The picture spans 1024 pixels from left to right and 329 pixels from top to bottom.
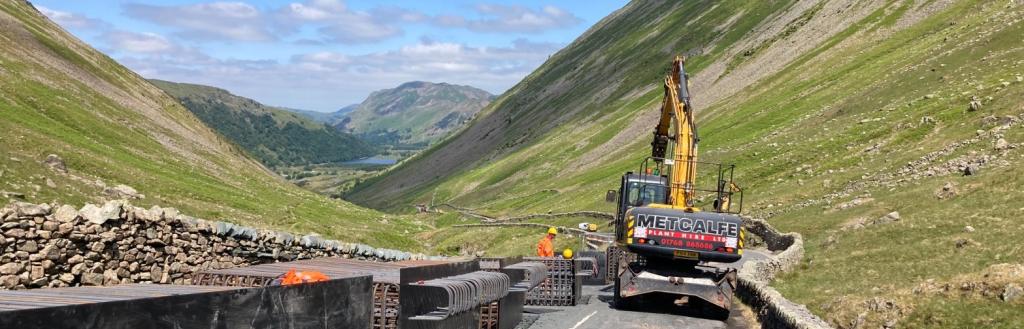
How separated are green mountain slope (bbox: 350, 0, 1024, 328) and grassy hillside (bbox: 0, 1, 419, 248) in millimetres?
23444

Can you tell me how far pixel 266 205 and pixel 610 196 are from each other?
2595 centimetres

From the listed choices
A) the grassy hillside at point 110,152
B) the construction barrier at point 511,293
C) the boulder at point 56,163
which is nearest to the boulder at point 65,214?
the construction barrier at point 511,293

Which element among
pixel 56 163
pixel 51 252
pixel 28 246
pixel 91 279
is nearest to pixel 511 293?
pixel 91 279

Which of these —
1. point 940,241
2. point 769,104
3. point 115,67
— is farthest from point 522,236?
point 115,67

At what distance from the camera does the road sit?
2223 centimetres

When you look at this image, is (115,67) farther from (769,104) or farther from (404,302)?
(404,302)

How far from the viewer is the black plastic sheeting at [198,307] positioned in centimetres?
656

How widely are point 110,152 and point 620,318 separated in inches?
1291

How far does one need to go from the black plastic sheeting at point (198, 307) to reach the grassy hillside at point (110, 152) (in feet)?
51.1

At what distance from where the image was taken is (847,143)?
5772 centimetres

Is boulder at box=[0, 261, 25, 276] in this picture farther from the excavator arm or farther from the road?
the excavator arm

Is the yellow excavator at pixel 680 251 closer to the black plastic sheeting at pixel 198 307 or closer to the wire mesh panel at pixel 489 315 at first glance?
the wire mesh panel at pixel 489 315

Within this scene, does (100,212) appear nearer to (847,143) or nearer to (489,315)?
(489,315)

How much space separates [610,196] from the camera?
2930 cm
